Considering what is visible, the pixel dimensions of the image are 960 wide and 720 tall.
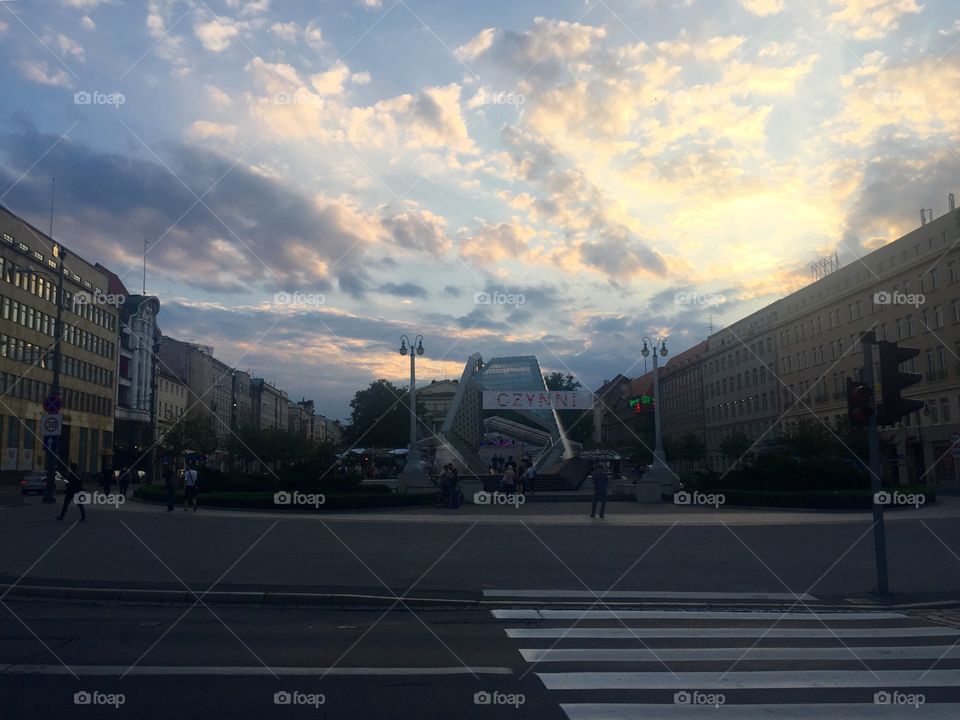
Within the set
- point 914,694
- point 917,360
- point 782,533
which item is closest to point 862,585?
point 914,694

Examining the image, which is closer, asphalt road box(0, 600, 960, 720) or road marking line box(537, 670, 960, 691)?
asphalt road box(0, 600, 960, 720)

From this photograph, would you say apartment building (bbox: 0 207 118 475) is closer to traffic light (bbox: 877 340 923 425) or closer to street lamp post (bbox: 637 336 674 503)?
street lamp post (bbox: 637 336 674 503)

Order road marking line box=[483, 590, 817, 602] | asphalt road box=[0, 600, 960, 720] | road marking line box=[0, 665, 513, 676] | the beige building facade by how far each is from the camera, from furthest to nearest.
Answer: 1. the beige building facade
2. road marking line box=[483, 590, 817, 602]
3. road marking line box=[0, 665, 513, 676]
4. asphalt road box=[0, 600, 960, 720]

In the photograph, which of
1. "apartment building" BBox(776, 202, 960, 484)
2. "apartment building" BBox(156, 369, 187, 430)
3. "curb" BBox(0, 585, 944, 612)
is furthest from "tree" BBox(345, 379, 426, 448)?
"curb" BBox(0, 585, 944, 612)

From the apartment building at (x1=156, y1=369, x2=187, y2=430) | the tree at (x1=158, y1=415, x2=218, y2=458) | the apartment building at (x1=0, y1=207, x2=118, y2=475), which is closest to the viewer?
the apartment building at (x1=0, y1=207, x2=118, y2=475)

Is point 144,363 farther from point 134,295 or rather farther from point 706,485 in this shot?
point 706,485

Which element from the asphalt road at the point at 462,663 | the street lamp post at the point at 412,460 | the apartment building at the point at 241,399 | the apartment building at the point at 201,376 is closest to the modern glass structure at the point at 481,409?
the street lamp post at the point at 412,460

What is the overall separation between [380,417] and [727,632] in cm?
11080

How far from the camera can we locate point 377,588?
477 inches

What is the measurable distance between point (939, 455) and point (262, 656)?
58.4 metres

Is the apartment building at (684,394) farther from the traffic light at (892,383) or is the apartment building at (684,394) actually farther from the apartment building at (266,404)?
the traffic light at (892,383)

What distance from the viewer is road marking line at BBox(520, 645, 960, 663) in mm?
8156

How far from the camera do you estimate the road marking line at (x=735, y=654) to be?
816 cm

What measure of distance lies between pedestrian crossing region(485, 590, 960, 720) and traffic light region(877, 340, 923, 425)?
2878 mm
